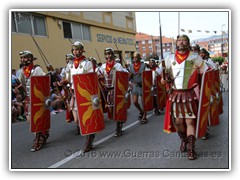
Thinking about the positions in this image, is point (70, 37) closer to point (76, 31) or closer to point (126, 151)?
point (76, 31)

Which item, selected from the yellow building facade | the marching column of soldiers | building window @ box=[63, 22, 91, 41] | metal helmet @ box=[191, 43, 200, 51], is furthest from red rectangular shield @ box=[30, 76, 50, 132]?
building window @ box=[63, 22, 91, 41]

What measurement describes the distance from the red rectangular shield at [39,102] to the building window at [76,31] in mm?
5210

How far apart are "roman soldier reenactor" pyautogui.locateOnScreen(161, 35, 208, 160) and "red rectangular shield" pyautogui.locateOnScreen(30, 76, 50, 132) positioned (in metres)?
2.01

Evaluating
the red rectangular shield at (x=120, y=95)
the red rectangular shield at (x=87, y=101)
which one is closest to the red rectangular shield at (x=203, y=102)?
the red rectangular shield at (x=87, y=101)

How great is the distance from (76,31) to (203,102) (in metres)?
7.39

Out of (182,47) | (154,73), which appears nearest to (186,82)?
(182,47)

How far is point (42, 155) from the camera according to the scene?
4805 mm

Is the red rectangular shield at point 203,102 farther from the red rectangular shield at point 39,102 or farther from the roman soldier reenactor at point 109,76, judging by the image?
the red rectangular shield at point 39,102

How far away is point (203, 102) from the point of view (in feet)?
13.1

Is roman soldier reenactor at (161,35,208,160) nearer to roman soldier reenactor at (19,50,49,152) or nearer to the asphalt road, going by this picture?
the asphalt road

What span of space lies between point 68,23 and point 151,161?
22.8ft

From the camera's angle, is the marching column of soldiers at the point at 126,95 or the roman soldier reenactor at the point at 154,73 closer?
the marching column of soldiers at the point at 126,95

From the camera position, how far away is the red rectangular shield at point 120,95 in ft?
17.7
